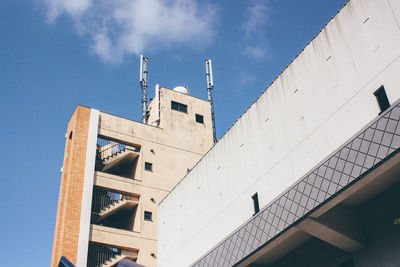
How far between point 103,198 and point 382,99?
2613cm

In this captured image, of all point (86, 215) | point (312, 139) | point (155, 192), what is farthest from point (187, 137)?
point (312, 139)

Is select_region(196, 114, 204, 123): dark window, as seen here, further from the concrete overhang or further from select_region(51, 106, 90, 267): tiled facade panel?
the concrete overhang

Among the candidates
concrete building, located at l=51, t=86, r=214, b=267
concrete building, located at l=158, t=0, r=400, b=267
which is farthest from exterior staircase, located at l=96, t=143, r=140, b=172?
concrete building, located at l=158, t=0, r=400, b=267

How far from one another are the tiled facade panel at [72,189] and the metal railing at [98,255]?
1.85 m

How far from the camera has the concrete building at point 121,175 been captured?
34344 mm

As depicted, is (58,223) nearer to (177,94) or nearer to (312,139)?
(177,94)

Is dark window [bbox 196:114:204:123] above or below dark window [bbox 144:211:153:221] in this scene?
above

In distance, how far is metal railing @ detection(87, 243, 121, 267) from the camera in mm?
34344

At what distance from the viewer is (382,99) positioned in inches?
616

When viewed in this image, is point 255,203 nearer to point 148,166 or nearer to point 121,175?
point 148,166

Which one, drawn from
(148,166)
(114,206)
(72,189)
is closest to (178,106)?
(148,166)

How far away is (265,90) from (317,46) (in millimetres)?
3499

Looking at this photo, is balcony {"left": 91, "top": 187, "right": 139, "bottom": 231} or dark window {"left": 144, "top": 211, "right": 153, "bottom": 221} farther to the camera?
dark window {"left": 144, "top": 211, "right": 153, "bottom": 221}

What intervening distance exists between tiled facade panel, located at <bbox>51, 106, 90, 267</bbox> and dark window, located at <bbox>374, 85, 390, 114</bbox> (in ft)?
77.6
